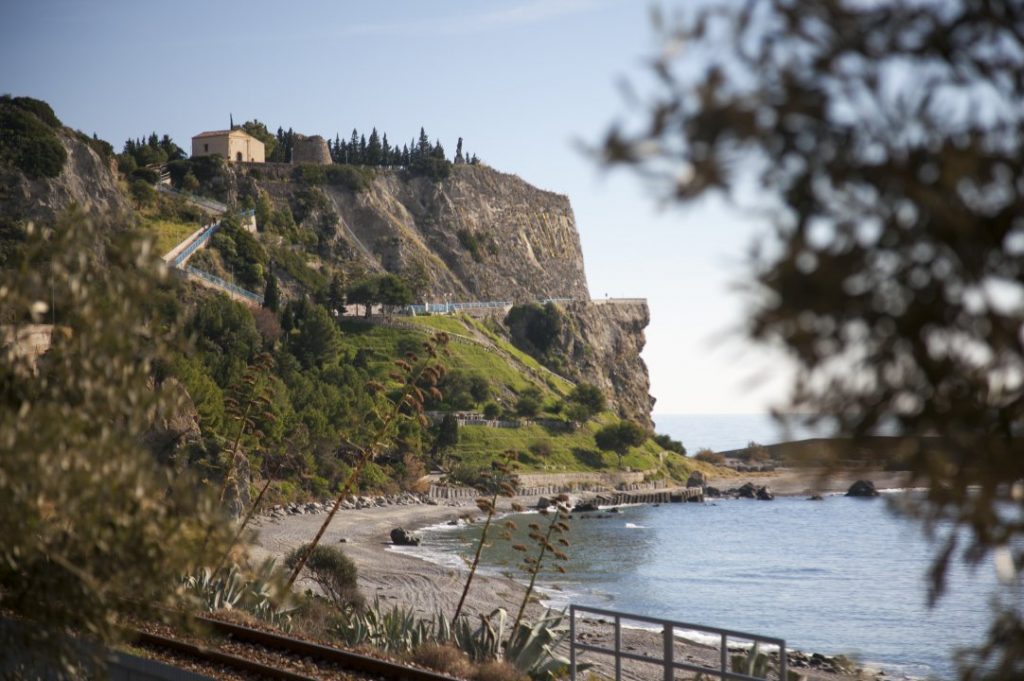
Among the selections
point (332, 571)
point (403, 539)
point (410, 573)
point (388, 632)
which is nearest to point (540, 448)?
point (403, 539)

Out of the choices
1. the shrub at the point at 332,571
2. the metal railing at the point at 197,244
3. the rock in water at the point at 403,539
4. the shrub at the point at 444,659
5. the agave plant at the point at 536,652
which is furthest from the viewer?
the metal railing at the point at 197,244

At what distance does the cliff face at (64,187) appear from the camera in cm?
7488

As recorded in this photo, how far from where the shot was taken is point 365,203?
121125 millimetres

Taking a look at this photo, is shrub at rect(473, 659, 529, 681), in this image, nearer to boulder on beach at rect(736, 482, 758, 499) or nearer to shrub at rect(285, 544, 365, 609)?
shrub at rect(285, 544, 365, 609)

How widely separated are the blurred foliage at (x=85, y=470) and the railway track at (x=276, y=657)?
588cm

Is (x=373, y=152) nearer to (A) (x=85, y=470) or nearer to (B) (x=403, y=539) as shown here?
(B) (x=403, y=539)

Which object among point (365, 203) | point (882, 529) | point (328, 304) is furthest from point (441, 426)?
point (365, 203)

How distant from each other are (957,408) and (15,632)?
223 inches

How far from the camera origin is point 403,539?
58.6 meters

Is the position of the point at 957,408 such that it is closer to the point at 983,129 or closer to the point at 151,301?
the point at 983,129

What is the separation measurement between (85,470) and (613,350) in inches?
5175

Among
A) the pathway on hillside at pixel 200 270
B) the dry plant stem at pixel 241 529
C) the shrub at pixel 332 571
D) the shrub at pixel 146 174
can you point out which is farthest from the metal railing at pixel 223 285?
the dry plant stem at pixel 241 529

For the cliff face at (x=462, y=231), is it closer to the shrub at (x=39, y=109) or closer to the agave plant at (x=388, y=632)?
the shrub at (x=39, y=109)

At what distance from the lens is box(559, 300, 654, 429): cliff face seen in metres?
125
